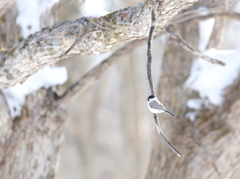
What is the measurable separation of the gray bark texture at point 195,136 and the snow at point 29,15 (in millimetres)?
856

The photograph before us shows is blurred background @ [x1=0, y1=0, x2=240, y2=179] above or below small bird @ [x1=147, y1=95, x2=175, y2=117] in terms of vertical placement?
below

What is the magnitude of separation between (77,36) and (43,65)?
0.22 meters

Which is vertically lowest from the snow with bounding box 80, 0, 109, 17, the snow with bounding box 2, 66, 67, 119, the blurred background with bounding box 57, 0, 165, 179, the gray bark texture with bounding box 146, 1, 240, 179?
the blurred background with bounding box 57, 0, 165, 179

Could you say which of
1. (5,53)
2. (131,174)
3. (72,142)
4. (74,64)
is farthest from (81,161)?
(5,53)

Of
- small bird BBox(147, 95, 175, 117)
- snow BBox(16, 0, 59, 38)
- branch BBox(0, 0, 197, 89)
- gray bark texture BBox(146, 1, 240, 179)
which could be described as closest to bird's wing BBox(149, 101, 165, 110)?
small bird BBox(147, 95, 175, 117)

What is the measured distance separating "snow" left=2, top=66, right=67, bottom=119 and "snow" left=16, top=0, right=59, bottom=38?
9.3 inches

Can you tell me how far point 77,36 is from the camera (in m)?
1.13

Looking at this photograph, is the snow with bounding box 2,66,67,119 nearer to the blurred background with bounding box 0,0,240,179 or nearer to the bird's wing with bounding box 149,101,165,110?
the blurred background with bounding box 0,0,240,179

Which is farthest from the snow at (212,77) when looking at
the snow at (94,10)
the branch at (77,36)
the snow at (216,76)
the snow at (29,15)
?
the snow at (29,15)

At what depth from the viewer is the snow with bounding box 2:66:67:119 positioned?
5.24 ft

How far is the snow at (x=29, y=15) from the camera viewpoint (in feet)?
5.55

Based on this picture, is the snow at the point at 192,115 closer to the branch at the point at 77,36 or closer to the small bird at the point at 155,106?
the branch at the point at 77,36

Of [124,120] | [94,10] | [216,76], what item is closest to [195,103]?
[216,76]

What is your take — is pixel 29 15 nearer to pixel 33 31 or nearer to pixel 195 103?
pixel 33 31
